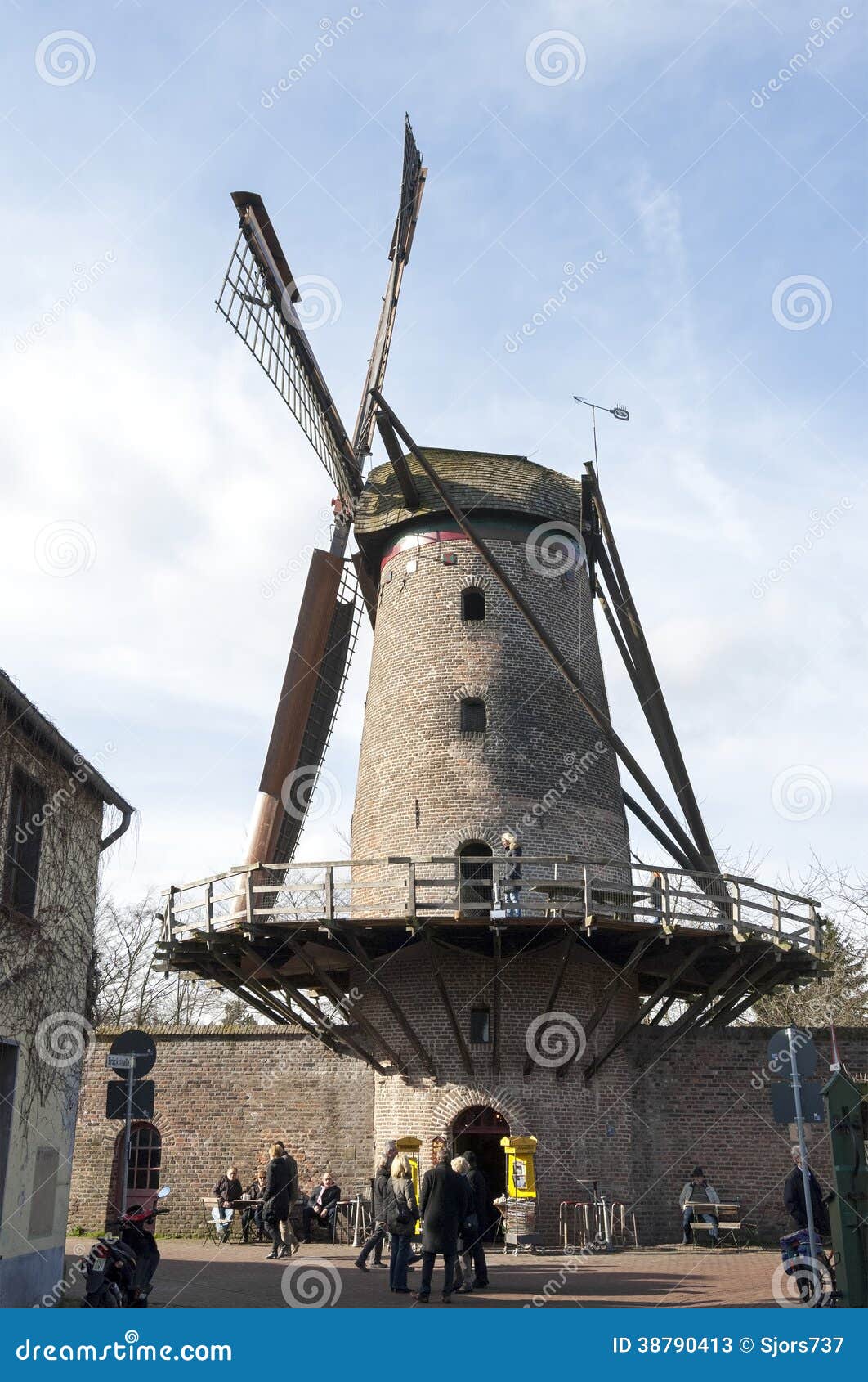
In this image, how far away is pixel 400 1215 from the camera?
37.3ft

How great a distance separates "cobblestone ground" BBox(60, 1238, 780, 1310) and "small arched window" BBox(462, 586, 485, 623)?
9.04 m

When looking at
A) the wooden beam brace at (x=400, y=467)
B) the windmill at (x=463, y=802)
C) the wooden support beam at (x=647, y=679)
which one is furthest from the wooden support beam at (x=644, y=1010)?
the wooden beam brace at (x=400, y=467)

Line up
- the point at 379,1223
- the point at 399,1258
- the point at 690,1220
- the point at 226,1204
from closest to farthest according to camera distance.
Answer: the point at 399,1258 → the point at 379,1223 → the point at 690,1220 → the point at 226,1204

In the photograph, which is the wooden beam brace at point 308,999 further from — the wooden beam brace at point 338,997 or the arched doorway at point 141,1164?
the arched doorway at point 141,1164

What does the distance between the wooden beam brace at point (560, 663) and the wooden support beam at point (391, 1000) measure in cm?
470

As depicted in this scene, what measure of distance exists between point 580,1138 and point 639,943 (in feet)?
9.56

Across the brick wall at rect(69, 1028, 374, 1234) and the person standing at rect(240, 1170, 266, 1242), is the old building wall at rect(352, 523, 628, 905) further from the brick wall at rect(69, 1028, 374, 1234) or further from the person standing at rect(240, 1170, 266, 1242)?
the person standing at rect(240, 1170, 266, 1242)

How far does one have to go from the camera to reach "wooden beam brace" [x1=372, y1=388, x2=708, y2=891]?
18156mm

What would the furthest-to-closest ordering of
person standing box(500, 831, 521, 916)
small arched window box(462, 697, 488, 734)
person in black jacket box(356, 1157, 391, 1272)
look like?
small arched window box(462, 697, 488, 734) < person standing box(500, 831, 521, 916) < person in black jacket box(356, 1157, 391, 1272)

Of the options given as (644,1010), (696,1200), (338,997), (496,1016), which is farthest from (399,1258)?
(696,1200)

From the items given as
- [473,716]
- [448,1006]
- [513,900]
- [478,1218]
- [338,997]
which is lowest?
[478,1218]

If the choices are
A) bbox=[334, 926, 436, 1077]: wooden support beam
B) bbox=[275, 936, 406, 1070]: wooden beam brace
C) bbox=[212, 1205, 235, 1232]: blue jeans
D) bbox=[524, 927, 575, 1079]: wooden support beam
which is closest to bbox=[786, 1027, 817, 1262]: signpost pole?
bbox=[524, 927, 575, 1079]: wooden support beam

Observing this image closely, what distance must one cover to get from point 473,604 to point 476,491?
6.03 ft

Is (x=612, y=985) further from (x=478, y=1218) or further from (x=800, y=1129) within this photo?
(x=800, y=1129)
